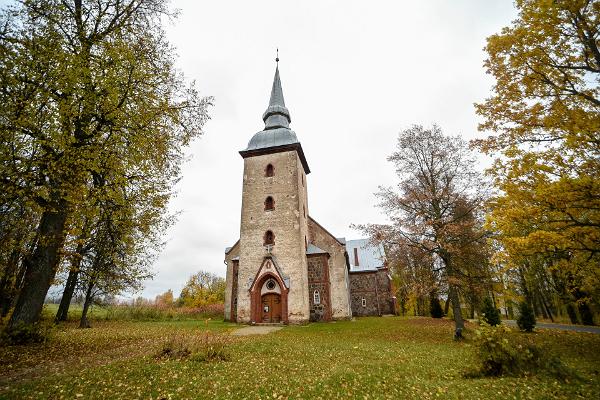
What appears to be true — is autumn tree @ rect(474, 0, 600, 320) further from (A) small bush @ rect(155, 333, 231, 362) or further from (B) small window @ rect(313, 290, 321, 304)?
(B) small window @ rect(313, 290, 321, 304)

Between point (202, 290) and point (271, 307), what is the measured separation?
3439 centimetres

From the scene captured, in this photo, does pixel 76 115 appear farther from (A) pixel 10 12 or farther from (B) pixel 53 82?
(A) pixel 10 12

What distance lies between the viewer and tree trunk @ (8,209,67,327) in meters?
8.16

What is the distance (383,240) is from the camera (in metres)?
14.1

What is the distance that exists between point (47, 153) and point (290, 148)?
18185 millimetres

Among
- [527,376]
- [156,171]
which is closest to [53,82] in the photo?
[156,171]

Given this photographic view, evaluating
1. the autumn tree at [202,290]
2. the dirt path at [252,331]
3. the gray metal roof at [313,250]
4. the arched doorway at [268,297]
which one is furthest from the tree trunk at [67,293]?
the autumn tree at [202,290]

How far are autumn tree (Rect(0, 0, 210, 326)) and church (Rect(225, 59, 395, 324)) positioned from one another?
43.0 ft

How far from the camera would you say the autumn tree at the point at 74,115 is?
23.5 feet

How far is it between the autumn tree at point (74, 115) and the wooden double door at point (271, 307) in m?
13.8

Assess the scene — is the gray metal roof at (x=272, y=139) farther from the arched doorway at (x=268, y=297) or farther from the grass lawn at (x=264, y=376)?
the grass lawn at (x=264, y=376)

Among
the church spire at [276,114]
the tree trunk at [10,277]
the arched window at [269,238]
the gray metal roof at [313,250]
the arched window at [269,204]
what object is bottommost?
the tree trunk at [10,277]

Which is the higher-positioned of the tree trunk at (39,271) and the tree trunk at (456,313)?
the tree trunk at (39,271)

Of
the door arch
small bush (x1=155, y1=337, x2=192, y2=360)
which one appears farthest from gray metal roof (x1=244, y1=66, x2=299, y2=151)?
small bush (x1=155, y1=337, x2=192, y2=360)
